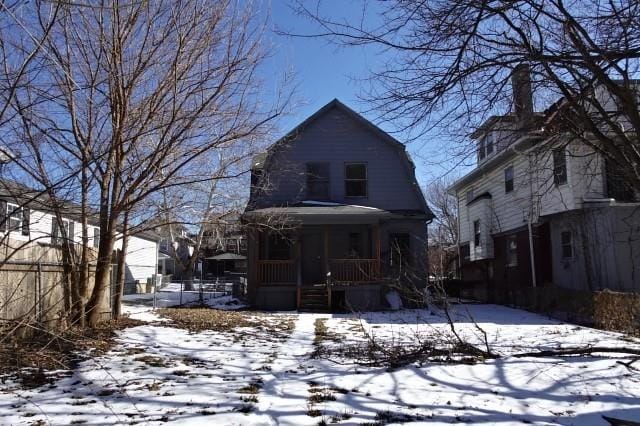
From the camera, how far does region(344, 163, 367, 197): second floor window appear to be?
66.0 ft

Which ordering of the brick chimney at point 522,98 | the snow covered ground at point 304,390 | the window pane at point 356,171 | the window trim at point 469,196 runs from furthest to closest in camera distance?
the window trim at point 469,196, the window pane at point 356,171, the brick chimney at point 522,98, the snow covered ground at point 304,390

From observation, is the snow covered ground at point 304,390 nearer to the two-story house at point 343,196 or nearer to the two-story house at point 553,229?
the two-story house at point 553,229

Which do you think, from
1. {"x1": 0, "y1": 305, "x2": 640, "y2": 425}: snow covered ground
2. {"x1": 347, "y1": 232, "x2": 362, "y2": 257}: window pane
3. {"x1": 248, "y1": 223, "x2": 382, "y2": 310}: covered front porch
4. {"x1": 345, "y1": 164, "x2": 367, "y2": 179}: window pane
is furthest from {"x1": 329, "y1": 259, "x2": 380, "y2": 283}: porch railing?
{"x1": 0, "y1": 305, "x2": 640, "y2": 425}: snow covered ground

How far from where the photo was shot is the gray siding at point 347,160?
19922 millimetres

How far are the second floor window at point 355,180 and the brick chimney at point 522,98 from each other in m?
13.2

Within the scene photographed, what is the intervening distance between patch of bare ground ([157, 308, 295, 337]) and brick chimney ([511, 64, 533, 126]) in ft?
22.3

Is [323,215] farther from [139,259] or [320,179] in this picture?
[139,259]

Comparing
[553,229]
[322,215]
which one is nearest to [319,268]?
[322,215]

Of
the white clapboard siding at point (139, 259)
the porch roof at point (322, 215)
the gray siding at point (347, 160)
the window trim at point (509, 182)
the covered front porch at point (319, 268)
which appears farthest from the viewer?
the white clapboard siding at point (139, 259)

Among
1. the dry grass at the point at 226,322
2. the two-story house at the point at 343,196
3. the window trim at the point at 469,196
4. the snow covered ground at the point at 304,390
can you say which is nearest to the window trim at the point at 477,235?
the window trim at the point at 469,196

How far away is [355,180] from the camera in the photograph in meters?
20.1

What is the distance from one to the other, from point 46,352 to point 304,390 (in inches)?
115

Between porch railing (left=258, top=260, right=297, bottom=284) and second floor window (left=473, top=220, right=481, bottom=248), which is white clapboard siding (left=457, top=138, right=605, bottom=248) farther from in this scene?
porch railing (left=258, top=260, right=297, bottom=284)

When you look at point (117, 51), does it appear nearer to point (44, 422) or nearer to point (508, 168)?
point (44, 422)
